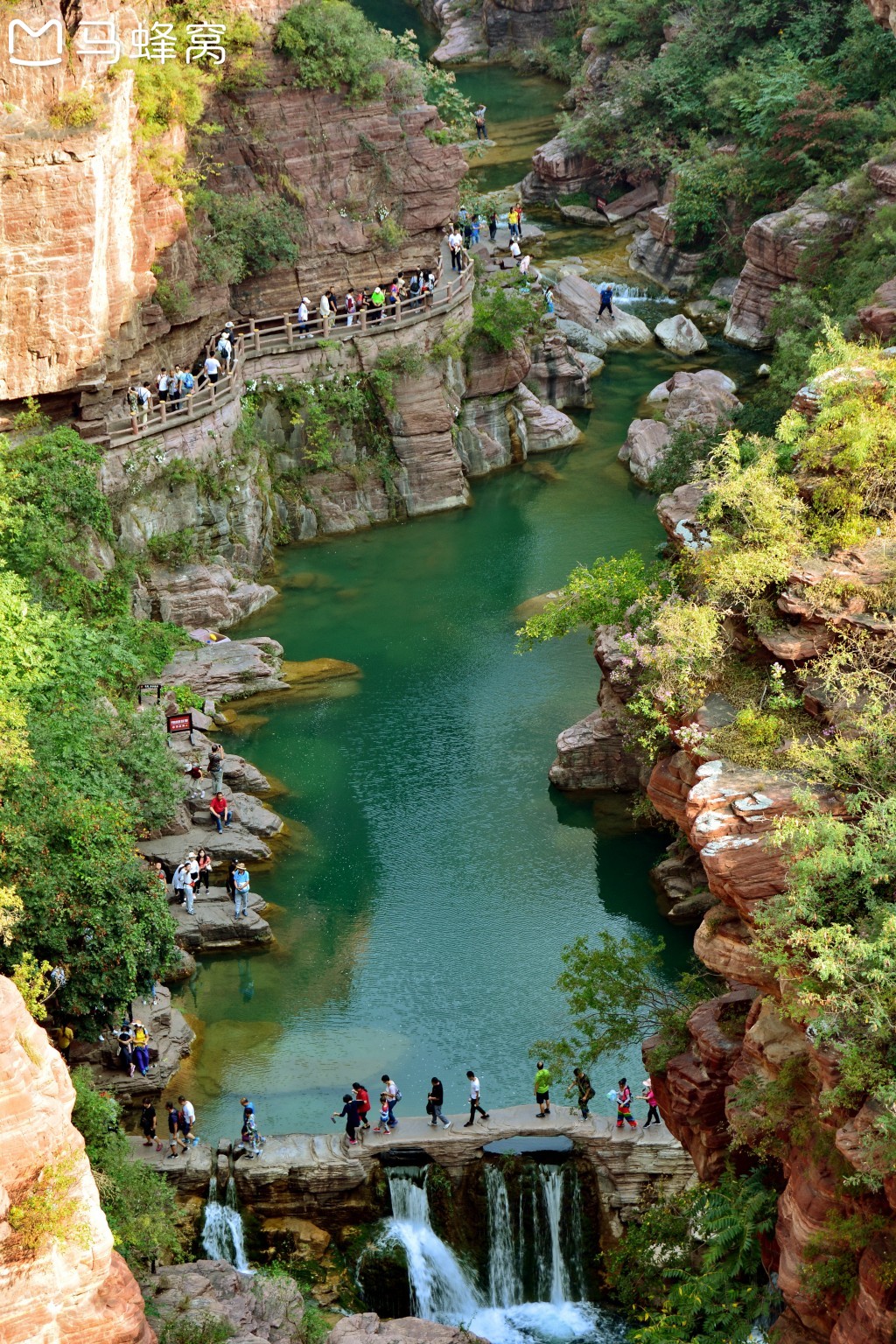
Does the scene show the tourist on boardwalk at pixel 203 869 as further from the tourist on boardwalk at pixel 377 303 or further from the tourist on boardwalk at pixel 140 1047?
the tourist on boardwalk at pixel 377 303

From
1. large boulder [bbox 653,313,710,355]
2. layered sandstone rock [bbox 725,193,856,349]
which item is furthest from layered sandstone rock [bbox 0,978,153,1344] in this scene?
large boulder [bbox 653,313,710,355]

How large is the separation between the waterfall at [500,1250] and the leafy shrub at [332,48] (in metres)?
32.8

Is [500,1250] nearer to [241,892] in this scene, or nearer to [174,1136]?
[174,1136]

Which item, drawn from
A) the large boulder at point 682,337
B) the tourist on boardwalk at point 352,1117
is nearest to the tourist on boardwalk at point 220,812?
the tourist on boardwalk at point 352,1117

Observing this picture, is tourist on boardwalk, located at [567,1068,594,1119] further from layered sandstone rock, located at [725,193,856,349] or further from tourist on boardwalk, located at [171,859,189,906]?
layered sandstone rock, located at [725,193,856,349]

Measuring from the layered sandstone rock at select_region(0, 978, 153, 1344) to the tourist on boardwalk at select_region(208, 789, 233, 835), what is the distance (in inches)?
644

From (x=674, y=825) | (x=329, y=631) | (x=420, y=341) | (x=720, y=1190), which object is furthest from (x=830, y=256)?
(x=720, y=1190)

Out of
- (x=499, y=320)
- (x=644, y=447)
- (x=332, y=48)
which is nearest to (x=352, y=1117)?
(x=644, y=447)

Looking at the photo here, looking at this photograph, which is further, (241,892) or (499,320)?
(499,320)

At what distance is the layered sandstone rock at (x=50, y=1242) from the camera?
69.5 ft

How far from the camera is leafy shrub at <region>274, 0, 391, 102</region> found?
49750 millimetres

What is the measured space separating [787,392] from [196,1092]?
87.3 feet

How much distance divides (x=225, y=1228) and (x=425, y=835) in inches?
458

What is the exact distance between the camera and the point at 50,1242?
71.9 feet
